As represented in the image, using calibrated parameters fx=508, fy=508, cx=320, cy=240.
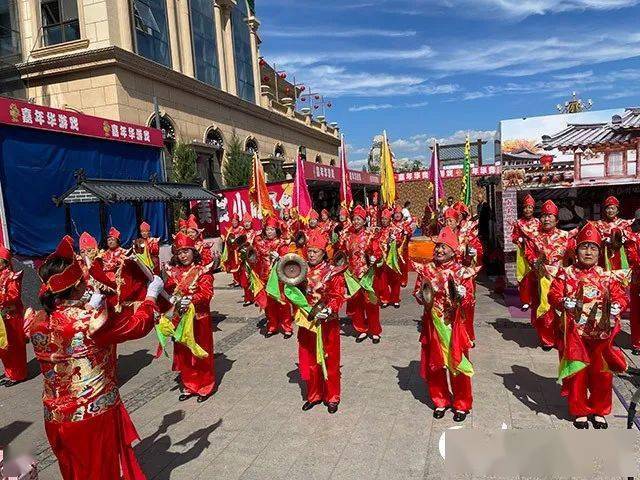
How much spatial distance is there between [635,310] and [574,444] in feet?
12.3

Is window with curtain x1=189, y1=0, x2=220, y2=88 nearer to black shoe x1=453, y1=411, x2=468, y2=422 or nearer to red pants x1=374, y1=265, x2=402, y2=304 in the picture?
red pants x1=374, y1=265, x2=402, y2=304

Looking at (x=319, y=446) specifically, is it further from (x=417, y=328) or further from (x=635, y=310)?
(x=635, y=310)

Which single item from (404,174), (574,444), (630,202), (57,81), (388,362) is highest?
(57,81)

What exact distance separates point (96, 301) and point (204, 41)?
19962mm

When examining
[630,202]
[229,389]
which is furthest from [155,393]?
[630,202]

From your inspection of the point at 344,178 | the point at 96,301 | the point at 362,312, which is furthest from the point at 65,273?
the point at 344,178

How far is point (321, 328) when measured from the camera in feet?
15.8

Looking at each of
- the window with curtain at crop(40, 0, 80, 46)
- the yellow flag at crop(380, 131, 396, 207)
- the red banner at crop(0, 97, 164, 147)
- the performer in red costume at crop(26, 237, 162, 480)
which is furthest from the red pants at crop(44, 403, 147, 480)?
the window with curtain at crop(40, 0, 80, 46)

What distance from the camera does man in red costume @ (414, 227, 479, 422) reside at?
437 cm

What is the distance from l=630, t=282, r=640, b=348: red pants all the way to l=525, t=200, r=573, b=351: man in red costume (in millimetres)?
870

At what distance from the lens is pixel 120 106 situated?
50.0 feet

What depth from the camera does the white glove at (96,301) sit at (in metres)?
2.91

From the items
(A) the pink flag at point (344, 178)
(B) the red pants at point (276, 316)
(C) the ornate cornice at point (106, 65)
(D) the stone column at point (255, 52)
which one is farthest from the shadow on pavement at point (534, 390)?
(D) the stone column at point (255, 52)

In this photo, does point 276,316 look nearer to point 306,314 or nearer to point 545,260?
point 306,314
